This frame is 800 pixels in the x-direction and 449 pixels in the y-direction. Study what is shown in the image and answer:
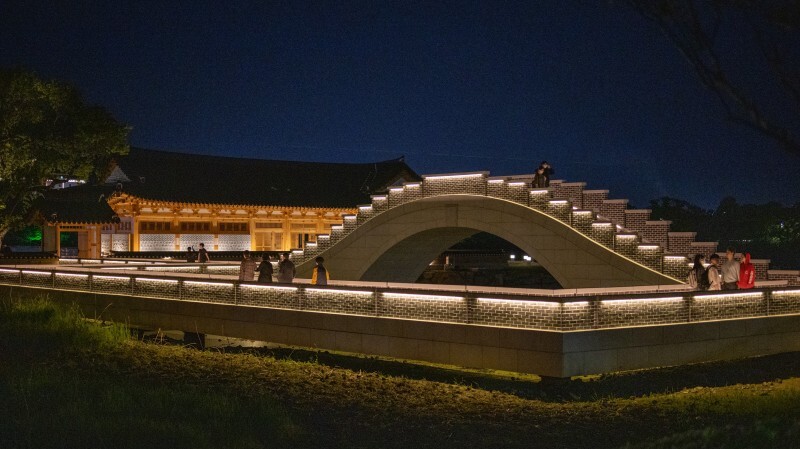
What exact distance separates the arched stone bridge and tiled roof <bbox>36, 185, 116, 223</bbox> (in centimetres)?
1843

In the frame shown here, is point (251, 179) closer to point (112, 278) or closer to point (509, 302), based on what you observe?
point (112, 278)

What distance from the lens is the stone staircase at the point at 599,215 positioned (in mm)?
20219

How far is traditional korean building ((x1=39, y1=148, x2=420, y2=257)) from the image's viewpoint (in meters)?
42.8

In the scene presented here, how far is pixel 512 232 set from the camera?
77.3 ft

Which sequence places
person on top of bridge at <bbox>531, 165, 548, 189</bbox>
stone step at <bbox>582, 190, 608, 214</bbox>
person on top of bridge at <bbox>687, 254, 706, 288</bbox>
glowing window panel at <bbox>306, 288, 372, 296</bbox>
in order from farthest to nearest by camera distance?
person on top of bridge at <bbox>531, 165, 548, 189</bbox>, stone step at <bbox>582, 190, 608, 214</bbox>, person on top of bridge at <bbox>687, 254, 706, 288</bbox>, glowing window panel at <bbox>306, 288, 372, 296</bbox>

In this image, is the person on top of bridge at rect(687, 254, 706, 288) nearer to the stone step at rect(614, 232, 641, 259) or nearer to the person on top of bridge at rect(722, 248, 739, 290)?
the person on top of bridge at rect(722, 248, 739, 290)

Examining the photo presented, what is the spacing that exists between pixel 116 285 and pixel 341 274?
9165 mm

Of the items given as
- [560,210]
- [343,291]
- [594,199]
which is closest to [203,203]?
[560,210]

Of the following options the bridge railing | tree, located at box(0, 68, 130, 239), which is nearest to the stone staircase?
the bridge railing

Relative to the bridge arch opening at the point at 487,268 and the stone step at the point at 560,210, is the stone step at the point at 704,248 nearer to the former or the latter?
the stone step at the point at 560,210

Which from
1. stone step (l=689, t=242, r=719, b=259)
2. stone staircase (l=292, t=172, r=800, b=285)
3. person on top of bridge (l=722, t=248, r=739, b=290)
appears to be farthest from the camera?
stone staircase (l=292, t=172, r=800, b=285)

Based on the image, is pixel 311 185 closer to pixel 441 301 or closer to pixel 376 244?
pixel 376 244

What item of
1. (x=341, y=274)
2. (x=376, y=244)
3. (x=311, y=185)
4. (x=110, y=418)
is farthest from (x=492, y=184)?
(x=311, y=185)

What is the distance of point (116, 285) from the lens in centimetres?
2189
